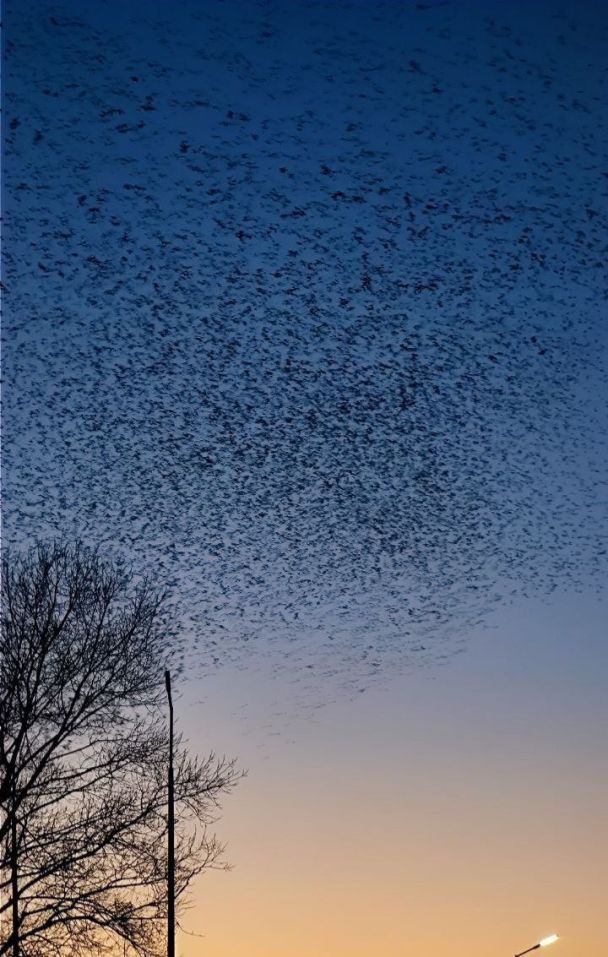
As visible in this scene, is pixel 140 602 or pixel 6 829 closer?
pixel 6 829

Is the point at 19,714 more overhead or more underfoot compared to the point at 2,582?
more underfoot

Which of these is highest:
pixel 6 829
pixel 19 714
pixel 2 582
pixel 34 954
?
pixel 2 582

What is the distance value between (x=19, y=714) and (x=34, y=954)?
4.13m

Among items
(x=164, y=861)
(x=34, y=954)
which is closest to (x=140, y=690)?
(x=164, y=861)

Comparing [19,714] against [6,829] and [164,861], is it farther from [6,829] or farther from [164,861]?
[164,861]

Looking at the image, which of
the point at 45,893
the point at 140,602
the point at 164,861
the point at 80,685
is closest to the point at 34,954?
the point at 45,893

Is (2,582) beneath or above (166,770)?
above

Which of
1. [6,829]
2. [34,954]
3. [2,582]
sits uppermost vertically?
[2,582]

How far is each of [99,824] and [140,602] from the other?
4170 millimetres

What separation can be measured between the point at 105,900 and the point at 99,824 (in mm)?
1391

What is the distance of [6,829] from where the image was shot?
2508 cm

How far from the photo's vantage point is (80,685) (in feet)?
86.6

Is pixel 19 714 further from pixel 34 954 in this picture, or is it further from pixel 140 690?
pixel 34 954

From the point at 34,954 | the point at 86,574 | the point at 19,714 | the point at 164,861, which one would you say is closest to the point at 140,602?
the point at 86,574
